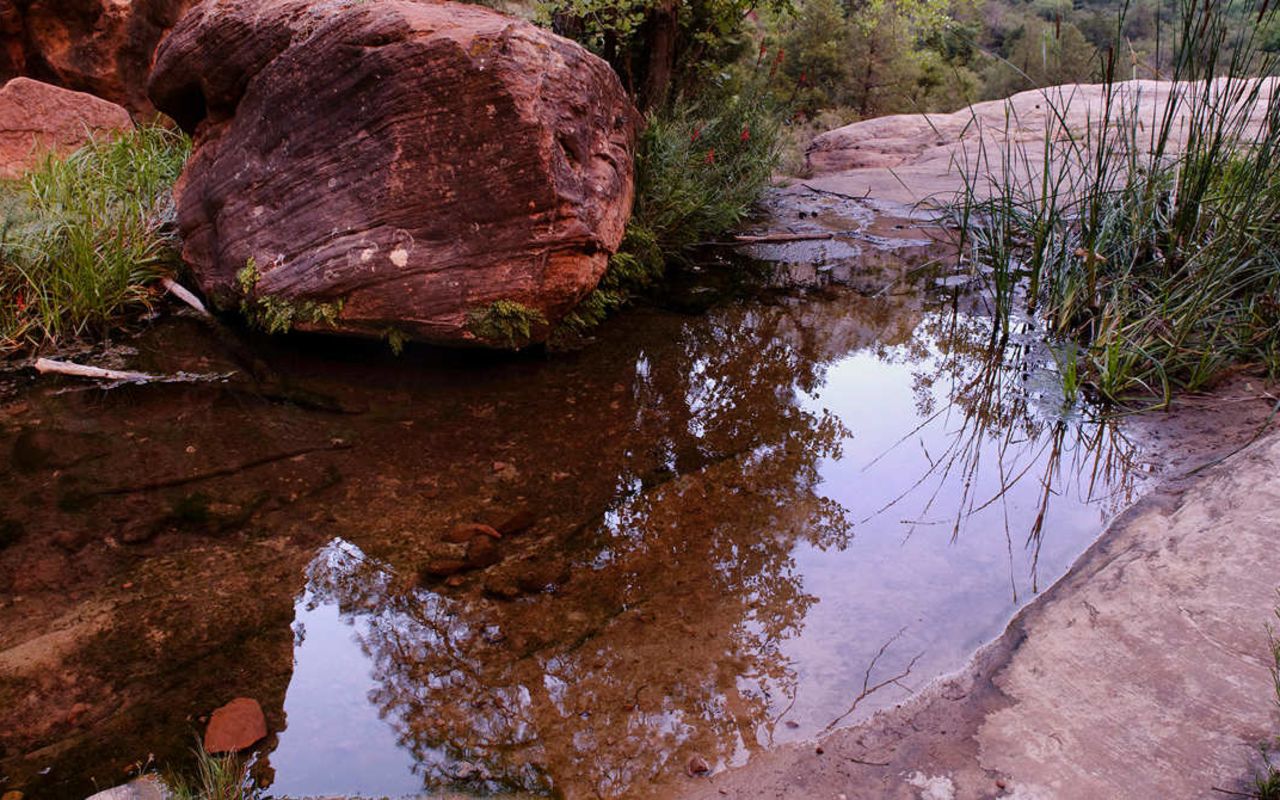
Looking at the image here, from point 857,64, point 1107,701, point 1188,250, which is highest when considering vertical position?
point 857,64

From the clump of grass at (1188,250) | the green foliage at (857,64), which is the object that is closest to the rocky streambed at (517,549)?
the clump of grass at (1188,250)

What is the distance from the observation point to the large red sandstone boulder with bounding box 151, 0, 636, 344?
3996mm

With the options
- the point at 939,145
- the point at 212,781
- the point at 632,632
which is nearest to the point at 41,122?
the point at 212,781

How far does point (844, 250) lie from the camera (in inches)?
265

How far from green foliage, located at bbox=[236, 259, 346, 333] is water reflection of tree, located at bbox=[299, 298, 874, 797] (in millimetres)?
1716

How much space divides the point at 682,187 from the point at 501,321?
2.27 meters

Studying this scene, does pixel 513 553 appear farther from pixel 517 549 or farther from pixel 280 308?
pixel 280 308

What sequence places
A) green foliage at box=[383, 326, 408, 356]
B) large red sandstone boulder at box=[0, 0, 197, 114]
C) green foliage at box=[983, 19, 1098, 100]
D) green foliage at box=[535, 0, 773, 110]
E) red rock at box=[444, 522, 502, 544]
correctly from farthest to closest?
green foliage at box=[983, 19, 1098, 100]
large red sandstone boulder at box=[0, 0, 197, 114]
green foliage at box=[535, 0, 773, 110]
green foliage at box=[383, 326, 408, 356]
red rock at box=[444, 522, 502, 544]

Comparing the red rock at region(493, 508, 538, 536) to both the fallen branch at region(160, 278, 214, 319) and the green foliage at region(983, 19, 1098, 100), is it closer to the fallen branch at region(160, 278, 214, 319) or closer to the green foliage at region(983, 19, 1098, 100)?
the fallen branch at region(160, 278, 214, 319)

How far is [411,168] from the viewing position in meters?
4.08

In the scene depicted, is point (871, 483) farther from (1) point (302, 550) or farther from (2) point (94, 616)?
(2) point (94, 616)

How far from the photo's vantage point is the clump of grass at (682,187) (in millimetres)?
5324

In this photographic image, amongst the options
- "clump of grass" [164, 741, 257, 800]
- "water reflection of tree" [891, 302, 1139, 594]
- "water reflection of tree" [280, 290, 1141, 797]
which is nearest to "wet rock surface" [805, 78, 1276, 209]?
"water reflection of tree" [891, 302, 1139, 594]

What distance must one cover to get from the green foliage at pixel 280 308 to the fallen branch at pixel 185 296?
52 centimetres
